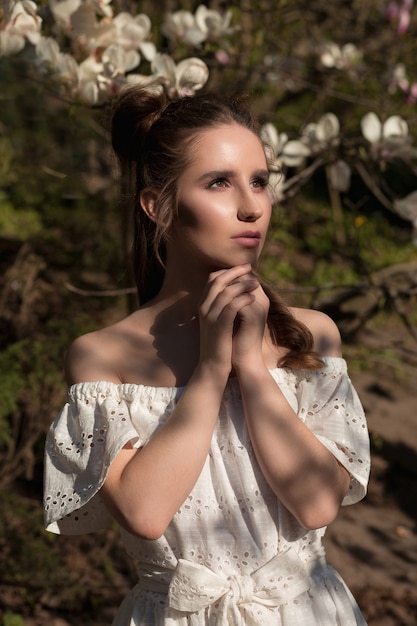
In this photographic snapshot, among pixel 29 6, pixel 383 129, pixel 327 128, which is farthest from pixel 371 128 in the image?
pixel 29 6

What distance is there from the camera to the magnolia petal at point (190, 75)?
2.39m

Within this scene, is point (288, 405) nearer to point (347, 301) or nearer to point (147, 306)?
point (147, 306)

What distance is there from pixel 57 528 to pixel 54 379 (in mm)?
2109

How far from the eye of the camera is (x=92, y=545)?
3.70m

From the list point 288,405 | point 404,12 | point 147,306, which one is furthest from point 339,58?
point 288,405

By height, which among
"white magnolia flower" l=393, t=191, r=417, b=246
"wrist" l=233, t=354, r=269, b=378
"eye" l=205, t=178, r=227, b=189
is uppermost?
"eye" l=205, t=178, r=227, b=189

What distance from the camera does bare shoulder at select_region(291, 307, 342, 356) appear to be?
→ 5.78 feet

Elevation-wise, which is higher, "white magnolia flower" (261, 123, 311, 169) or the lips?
the lips

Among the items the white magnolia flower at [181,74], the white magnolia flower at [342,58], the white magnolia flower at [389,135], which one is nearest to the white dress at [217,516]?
the white magnolia flower at [181,74]

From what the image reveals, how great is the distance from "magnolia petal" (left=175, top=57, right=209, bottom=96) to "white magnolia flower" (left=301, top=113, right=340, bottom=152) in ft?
2.51

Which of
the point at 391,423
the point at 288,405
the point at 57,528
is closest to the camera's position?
the point at 288,405

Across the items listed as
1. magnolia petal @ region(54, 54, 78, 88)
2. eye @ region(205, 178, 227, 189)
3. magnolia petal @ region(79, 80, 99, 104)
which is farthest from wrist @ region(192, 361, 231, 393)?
magnolia petal @ region(54, 54, 78, 88)

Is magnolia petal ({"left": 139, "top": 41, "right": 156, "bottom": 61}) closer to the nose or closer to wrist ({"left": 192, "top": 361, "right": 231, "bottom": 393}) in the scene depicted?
the nose

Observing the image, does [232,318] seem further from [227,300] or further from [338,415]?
[338,415]
